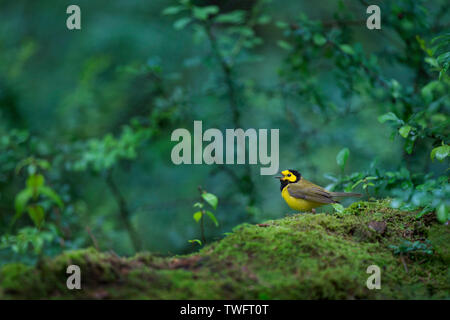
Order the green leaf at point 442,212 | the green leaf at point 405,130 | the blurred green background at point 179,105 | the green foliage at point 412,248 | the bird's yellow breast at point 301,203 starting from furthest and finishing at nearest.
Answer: the blurred green background at point 179,105
the bird's yellow breast at point 301,203
the green leaf at point 405,130
the green foliage at point 412,248
the green leaf at point 442,212

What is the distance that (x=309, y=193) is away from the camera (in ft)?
13.6

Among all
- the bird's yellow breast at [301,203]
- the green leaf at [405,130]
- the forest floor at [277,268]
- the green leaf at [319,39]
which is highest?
the green leaf at [319,39]

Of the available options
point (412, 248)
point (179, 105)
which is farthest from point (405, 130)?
point (179, 105)

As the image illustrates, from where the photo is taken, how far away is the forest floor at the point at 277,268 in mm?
2080

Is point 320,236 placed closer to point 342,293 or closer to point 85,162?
point 342,293

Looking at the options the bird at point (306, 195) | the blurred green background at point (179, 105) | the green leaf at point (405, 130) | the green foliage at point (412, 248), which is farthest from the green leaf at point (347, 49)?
the green foliage at point (412, 248)

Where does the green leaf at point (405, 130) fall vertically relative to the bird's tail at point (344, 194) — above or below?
above

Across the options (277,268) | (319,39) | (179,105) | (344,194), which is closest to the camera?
(277,268)

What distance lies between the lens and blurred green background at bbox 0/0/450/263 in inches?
183

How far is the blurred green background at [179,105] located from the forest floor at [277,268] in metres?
0.33

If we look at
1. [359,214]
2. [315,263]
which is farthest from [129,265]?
[359,214]

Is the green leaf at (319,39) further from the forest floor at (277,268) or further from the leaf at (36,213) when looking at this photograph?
the leaf at (36,213)

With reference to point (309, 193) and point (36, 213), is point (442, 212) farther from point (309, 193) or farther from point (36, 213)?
point (309, 193)

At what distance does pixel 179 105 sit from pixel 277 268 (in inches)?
131
